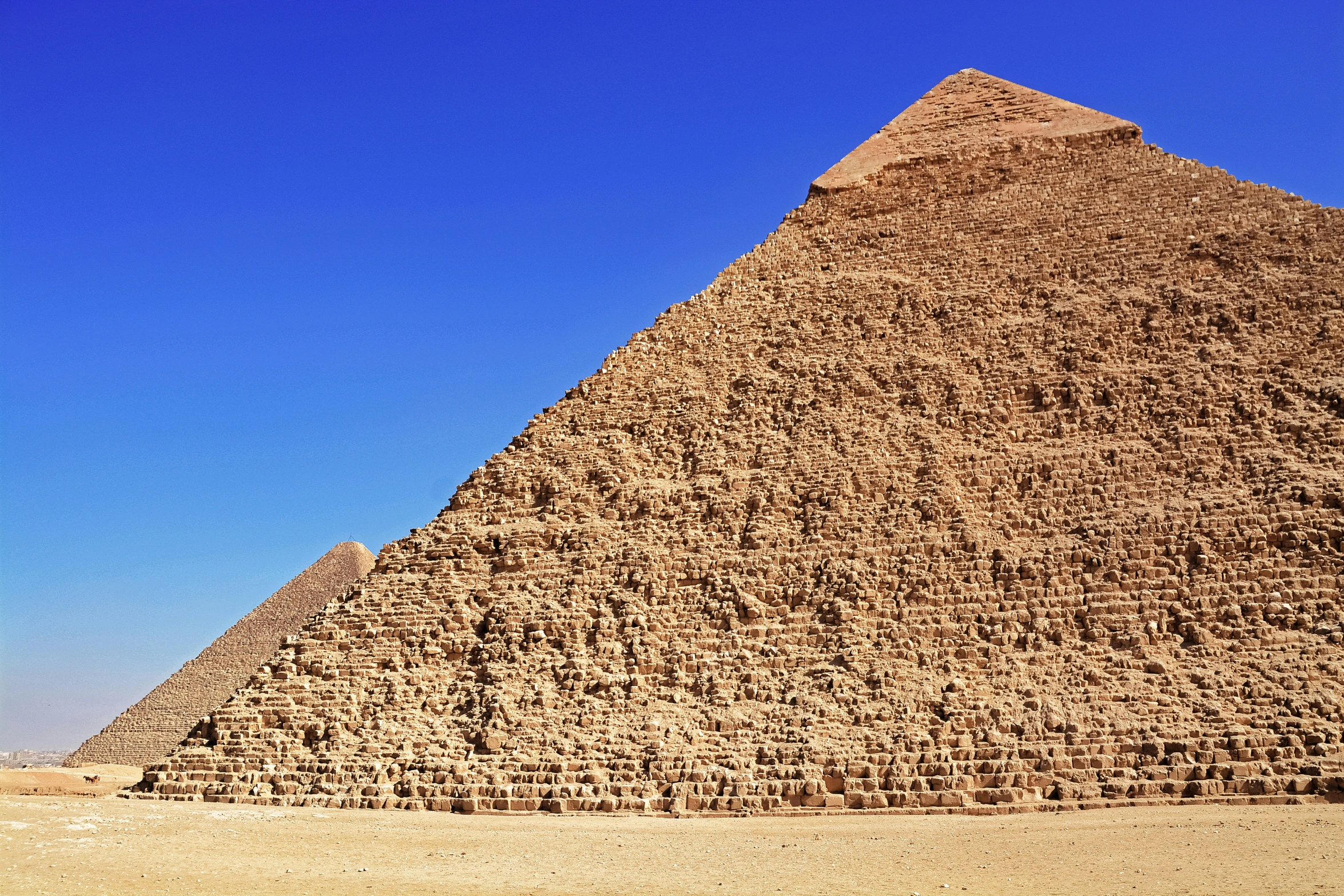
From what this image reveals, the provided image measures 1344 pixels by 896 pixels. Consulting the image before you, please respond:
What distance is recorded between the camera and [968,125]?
22422 millimetres

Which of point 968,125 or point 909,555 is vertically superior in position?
point 968,125

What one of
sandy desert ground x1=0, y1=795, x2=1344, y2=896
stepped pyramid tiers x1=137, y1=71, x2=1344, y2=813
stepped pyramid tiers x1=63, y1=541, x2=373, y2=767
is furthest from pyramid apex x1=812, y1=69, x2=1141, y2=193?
stepped pyramid tiers x1=63, y1=541, x2=373, y2=767

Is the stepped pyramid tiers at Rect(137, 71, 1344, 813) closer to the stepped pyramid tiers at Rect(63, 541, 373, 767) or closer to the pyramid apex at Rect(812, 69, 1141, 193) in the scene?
the pyramid apex at Rect(812, 69, 1141, 193)

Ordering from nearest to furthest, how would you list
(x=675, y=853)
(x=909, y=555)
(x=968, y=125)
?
(x=675, y=853)
(x=909, y=555)
(x=968, y=125)

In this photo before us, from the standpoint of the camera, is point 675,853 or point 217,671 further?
point 217,671

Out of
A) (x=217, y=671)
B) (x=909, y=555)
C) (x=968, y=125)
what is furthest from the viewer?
(x=217, y=671)

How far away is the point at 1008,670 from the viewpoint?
1291 centimetres

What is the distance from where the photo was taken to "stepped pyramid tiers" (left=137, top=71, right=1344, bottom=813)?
12.2 m

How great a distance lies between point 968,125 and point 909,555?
36.1 ft

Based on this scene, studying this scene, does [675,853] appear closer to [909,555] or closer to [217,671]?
[909,555]

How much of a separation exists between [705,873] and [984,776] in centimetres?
395

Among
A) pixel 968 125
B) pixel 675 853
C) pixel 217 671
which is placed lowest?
pixel 675 853

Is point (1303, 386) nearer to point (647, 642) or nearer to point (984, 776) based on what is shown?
point (984, 776)

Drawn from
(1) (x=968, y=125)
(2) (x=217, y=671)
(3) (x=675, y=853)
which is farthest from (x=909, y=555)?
(2) (x=217, y=671)
